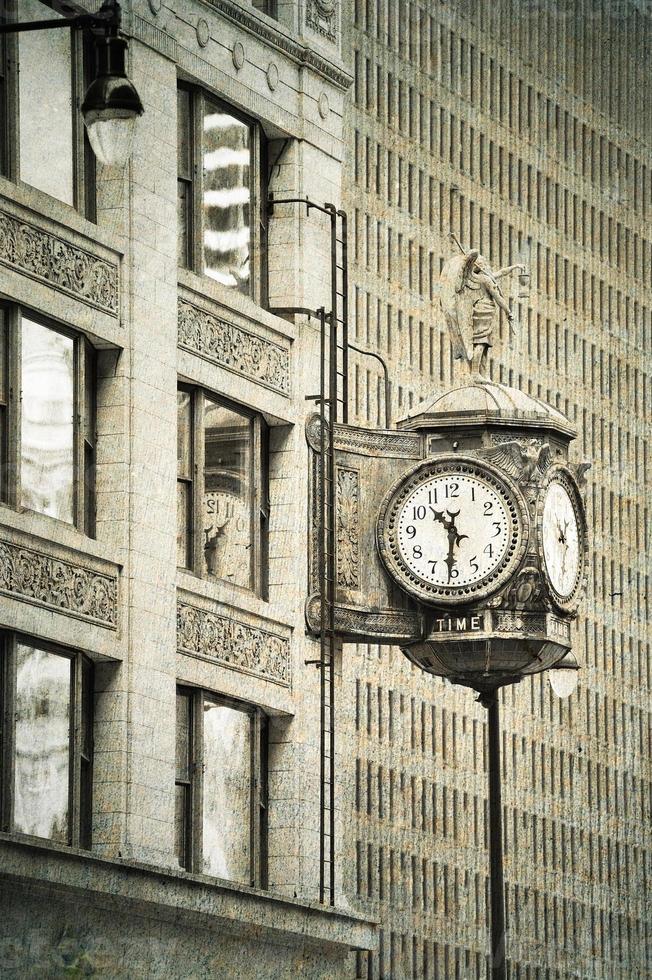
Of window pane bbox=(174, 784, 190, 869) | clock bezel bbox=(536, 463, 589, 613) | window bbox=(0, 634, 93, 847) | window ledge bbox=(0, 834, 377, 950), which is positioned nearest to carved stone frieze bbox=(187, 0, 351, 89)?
clock bezel bbox=(536, 463, 589, 613)

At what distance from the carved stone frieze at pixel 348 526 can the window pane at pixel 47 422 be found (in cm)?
470

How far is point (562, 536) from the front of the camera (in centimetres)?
3378

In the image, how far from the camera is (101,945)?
1108 inches

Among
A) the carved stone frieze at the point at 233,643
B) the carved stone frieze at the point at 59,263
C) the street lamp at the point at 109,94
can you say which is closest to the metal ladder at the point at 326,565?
the carved stone frieze at the point at 233,643

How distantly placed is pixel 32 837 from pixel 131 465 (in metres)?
4.73

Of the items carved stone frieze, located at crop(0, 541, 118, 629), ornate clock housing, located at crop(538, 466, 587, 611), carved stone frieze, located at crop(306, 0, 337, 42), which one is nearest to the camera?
carved stone frieze, located at crop(0, 541, 118, 629)

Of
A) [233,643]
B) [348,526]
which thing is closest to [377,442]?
[348,526]

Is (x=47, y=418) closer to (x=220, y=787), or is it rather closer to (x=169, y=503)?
(x=169, y=503)

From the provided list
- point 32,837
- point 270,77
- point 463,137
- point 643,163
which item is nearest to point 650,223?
point 643,163

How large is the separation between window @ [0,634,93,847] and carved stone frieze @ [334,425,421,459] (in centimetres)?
530

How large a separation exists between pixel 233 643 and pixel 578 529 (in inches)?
184

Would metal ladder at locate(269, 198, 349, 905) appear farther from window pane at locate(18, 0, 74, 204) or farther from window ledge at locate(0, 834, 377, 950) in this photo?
window pane at locate(18, 0, 74, 204)

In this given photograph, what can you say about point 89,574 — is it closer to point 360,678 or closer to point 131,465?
point 131,465

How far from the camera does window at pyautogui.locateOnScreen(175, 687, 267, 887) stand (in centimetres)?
3152
